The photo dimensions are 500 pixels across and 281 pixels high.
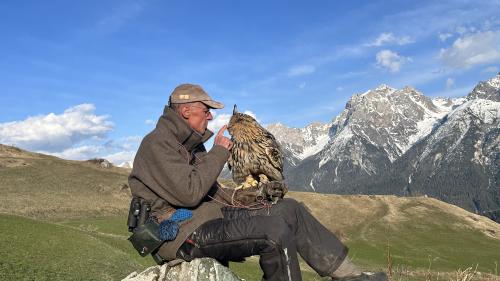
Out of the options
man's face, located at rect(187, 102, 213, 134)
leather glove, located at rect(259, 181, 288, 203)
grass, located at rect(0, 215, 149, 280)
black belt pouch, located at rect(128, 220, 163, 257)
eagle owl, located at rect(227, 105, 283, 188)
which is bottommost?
grass, located at rect(0, 215, 149, 280)

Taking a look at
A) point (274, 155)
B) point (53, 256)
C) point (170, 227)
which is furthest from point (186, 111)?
point (53, 256)

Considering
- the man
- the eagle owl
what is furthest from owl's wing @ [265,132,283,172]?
the man

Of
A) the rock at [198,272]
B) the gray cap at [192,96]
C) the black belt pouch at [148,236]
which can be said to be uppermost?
the gray cap at [192,96]

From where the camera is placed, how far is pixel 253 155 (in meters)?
8.44

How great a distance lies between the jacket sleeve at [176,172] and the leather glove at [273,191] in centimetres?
79

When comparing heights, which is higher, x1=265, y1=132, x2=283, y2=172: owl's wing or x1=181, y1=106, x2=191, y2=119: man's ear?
x1=181, y1=106, x2=191, y2=119: man's ear

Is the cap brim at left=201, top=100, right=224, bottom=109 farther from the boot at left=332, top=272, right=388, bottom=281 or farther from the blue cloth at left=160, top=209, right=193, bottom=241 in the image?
the boot at left=332, top=272, right=388, bottom=281

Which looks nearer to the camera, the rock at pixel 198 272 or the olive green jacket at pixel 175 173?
the olive green jacket at pixel 175 173

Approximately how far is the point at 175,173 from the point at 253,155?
2106 millimetres

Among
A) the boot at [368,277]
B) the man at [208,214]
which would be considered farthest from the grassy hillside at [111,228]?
the man at [208,214]

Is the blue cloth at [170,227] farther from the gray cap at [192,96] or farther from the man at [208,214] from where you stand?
the gray cap at [192,96]

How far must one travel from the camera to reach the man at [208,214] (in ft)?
21.6

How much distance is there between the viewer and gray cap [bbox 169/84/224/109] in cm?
734

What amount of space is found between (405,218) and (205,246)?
83.1 metres
